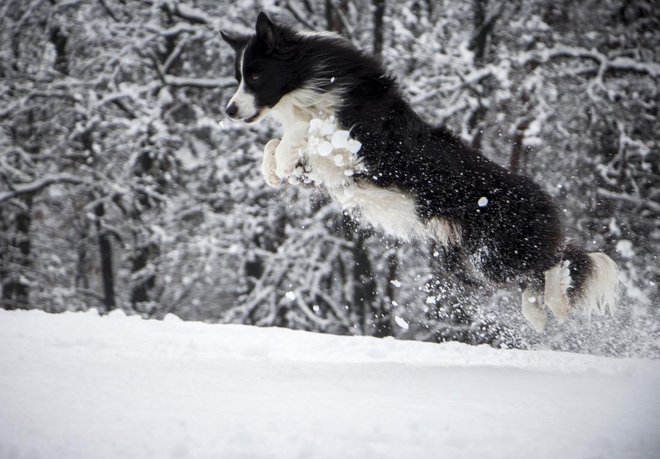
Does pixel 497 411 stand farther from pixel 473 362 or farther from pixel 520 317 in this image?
pixel 520 317

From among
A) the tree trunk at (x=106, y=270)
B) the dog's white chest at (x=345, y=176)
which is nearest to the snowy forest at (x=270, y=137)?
the tree trunk at (x=106, y=270)

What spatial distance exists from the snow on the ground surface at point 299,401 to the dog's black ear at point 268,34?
230cm

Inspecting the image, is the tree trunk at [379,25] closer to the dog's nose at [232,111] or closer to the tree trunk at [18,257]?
the dog's nose at [232,111]

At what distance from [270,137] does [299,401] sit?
7387 mm

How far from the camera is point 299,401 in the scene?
3.26m

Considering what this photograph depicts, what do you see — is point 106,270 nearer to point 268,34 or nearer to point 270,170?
point 270,170

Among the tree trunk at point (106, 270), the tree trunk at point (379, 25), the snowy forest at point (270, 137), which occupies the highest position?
the tree trunk at point (379, 25)

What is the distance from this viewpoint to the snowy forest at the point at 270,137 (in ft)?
A: 31.4


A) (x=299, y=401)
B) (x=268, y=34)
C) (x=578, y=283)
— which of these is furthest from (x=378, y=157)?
(x=299, y=401)

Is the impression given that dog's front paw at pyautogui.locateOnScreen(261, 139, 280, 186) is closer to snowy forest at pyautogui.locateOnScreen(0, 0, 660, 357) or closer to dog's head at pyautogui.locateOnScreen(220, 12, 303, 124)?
dog's head at pyautogui.locateOnScreen(220, 12, 303, 124)

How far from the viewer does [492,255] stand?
4.91m

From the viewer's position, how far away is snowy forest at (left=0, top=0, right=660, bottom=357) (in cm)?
959

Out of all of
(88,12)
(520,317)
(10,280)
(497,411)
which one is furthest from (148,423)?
(10,280)

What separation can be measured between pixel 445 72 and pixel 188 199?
463 cm
